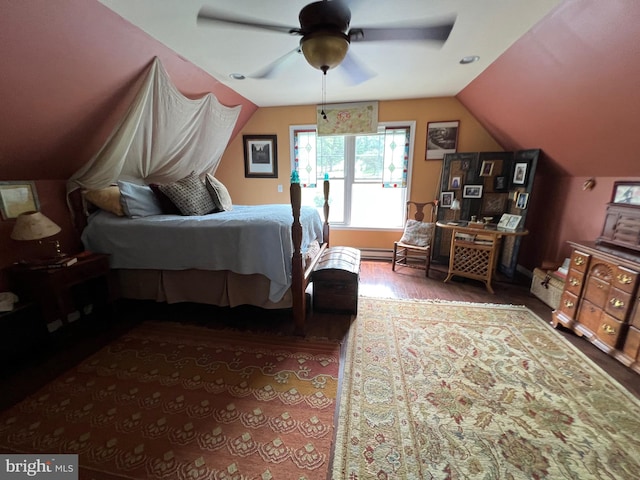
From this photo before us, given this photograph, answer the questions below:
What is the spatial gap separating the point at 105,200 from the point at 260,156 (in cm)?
237

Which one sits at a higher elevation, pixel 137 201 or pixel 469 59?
pixel 469 59

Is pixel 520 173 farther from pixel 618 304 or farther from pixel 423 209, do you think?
pixel 618 304

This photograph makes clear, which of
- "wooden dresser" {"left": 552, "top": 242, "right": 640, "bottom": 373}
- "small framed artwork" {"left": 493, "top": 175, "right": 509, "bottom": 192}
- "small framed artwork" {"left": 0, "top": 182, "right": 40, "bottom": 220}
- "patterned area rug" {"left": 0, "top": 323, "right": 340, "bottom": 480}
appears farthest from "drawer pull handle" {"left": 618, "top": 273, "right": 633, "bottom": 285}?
"small framed artwork" {"left": 0, "top": 182, "right": 40, "bottom": 220}

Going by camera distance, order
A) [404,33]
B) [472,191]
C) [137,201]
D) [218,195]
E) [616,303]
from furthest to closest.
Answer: [472,191]
[218,195]
[137,201]
[616,303]
[404,33]

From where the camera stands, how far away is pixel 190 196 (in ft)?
8.79

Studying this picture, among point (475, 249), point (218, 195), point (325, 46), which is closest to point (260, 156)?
point (218, 195)

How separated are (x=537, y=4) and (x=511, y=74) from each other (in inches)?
34.8

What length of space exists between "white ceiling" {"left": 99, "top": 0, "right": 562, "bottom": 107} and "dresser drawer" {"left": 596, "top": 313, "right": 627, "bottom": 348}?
2.16 m

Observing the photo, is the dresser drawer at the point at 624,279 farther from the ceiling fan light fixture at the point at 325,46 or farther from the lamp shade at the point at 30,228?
the lamp shade at the point at 30,228

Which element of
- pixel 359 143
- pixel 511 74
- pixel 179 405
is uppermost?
pixel 511 74

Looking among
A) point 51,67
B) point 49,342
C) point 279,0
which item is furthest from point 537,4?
point 49,342

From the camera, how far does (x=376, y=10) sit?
1713 mm

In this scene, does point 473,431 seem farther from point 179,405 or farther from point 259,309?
point 259,309

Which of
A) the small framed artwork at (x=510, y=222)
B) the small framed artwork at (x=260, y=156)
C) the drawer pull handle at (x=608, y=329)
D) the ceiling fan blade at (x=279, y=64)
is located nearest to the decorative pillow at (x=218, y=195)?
the ceiling fan blade at (x=279, y=64)
